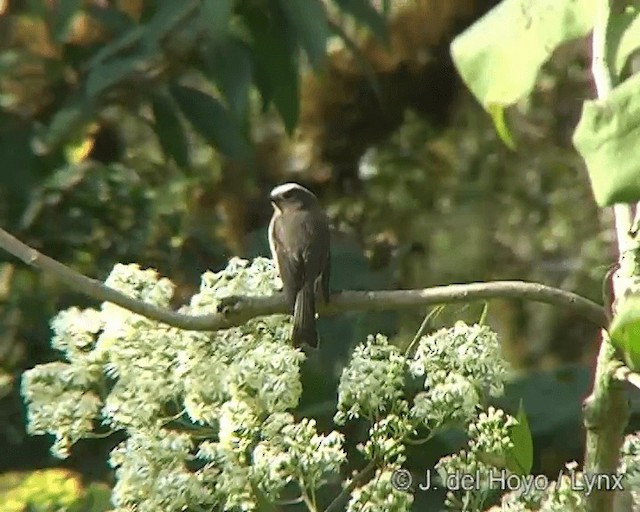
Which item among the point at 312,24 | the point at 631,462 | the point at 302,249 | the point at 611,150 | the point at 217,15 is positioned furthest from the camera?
the point at 312,24

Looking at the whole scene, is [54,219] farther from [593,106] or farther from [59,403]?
[593,106]

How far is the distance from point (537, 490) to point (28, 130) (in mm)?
2209

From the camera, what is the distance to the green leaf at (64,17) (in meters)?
2.88

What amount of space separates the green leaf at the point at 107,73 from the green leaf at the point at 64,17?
114 mm

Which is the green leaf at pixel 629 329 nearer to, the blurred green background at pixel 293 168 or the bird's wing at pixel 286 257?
the blurred green background at pixel 293 168

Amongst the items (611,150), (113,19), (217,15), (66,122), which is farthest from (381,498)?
(113,19)

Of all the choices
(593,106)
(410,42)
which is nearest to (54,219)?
(410,42)

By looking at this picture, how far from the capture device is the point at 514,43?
3.20 feet

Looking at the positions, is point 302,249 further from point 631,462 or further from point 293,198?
point 631,462

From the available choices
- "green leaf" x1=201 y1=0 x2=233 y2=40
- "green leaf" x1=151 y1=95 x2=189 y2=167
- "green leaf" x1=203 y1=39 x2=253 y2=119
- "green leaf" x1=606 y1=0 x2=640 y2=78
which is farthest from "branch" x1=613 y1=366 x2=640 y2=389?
"green leaf" x1=151 y1=95 x2=189 y2=167

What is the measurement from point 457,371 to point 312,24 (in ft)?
5.86

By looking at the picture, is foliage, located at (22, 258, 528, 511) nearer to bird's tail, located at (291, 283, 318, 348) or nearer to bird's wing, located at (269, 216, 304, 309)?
bird's tail, located at (291, 283, 318, 348)

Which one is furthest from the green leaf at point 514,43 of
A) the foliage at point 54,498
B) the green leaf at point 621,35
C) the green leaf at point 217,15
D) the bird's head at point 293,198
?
the green leaf at point 217,15

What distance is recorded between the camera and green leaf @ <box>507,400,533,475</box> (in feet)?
3.87
